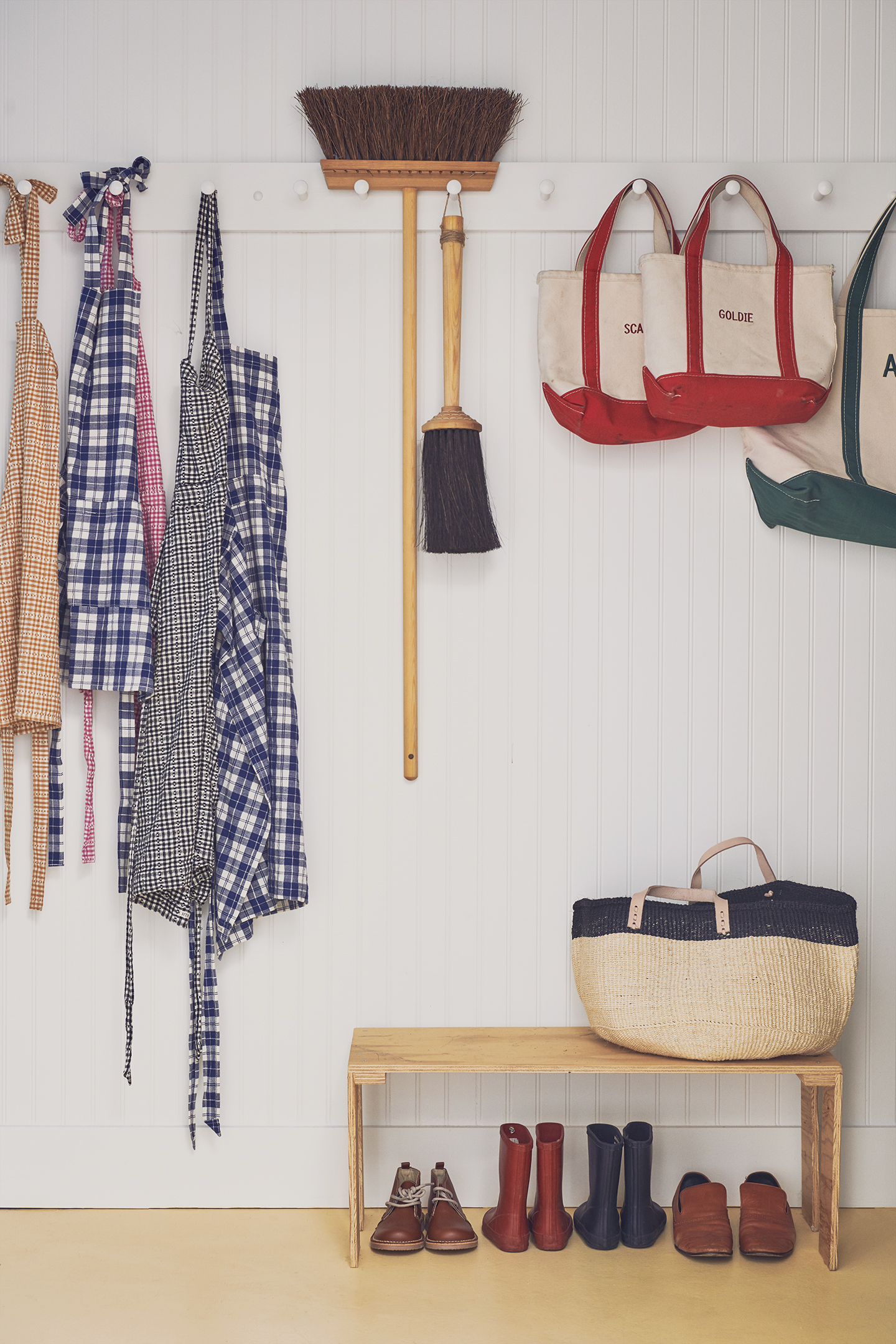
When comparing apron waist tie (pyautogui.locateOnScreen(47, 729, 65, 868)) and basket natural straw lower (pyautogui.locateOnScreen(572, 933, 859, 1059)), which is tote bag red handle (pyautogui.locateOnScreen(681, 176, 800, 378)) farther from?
apron waist tie (pyautogui.locateOnScreen(47, 729, 65, 868))

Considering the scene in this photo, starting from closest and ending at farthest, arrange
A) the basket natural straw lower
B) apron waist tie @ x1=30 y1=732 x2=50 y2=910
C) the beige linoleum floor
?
the beige linoleum floor < the basket natural straw lower < apron waist tie @ x1=30 y1=732 x2=50 y2=910

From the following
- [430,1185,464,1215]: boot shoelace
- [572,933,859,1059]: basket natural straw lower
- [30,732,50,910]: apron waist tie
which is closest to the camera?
[572,933,859,1059]: basket natural straw lower

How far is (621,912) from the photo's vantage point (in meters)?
1.80

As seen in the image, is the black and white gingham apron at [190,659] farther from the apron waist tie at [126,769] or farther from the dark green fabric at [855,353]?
the dark green fabric at [855,353]

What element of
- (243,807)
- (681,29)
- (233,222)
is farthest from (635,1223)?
(681,29)

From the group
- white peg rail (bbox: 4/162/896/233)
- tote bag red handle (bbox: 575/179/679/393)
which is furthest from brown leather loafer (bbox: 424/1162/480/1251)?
white peg rail (bbox: 4/162/896/233)

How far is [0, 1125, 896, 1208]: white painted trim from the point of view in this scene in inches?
76.8

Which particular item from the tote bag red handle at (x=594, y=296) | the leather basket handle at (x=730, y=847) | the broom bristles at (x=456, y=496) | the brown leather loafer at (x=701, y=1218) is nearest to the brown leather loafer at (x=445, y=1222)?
A: the brown leather loafer at (x=701, y=1218)

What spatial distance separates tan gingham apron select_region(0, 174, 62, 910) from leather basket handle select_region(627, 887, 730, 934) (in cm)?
115

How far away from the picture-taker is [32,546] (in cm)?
187

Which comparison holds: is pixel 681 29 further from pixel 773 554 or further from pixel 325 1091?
pixel 325 1091

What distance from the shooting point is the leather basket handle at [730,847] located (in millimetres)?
1846

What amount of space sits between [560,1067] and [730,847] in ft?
1.74

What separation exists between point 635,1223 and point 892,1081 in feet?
2.02
